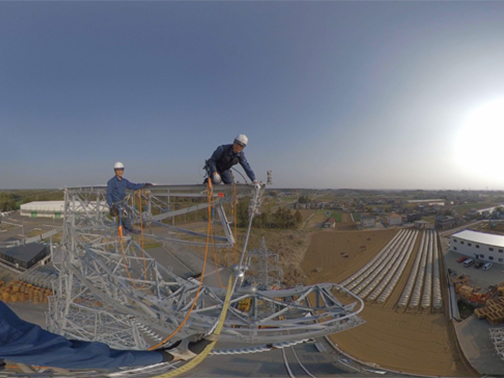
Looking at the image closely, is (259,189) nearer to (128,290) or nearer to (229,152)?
(229,152)

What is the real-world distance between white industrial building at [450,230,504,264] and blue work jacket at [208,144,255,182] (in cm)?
2695

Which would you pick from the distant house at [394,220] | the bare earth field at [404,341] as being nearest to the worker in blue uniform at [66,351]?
the bare earth field at [404,341]

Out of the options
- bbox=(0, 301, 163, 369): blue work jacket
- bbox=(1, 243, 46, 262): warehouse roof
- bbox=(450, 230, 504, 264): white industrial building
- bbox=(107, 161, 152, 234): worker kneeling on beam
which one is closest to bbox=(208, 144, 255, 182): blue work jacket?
bbox=(107, 161, 152, 234): worker kneeling on beam

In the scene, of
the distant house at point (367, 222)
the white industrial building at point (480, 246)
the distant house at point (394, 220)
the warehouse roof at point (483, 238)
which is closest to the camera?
the white industrial building at point (480, 246)

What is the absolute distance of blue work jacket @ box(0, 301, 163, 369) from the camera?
2.11 m

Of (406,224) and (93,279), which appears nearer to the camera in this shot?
(93,279)

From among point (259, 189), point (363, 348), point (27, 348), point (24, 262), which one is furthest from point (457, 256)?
point (24, 262)

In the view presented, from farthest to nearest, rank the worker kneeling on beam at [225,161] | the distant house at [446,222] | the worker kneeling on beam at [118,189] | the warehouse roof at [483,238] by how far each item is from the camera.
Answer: the distant house at [446,222]
the warehouse roof at [483,238]
the worker kneeling on beam at [118,189]
the worker kneeling on beam at [225,161]

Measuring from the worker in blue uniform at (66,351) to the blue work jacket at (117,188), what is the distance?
11.7ft

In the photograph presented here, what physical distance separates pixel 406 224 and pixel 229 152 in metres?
46.6

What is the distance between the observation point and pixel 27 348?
214 centimetres

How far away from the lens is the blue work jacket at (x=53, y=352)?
6.93 feet

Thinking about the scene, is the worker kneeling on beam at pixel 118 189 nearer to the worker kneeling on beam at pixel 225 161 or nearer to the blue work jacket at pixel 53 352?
the worker kneeling on beam at pixel 225 161

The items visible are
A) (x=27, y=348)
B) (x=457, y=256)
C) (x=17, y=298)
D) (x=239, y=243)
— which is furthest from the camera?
(x=239, y=243)
